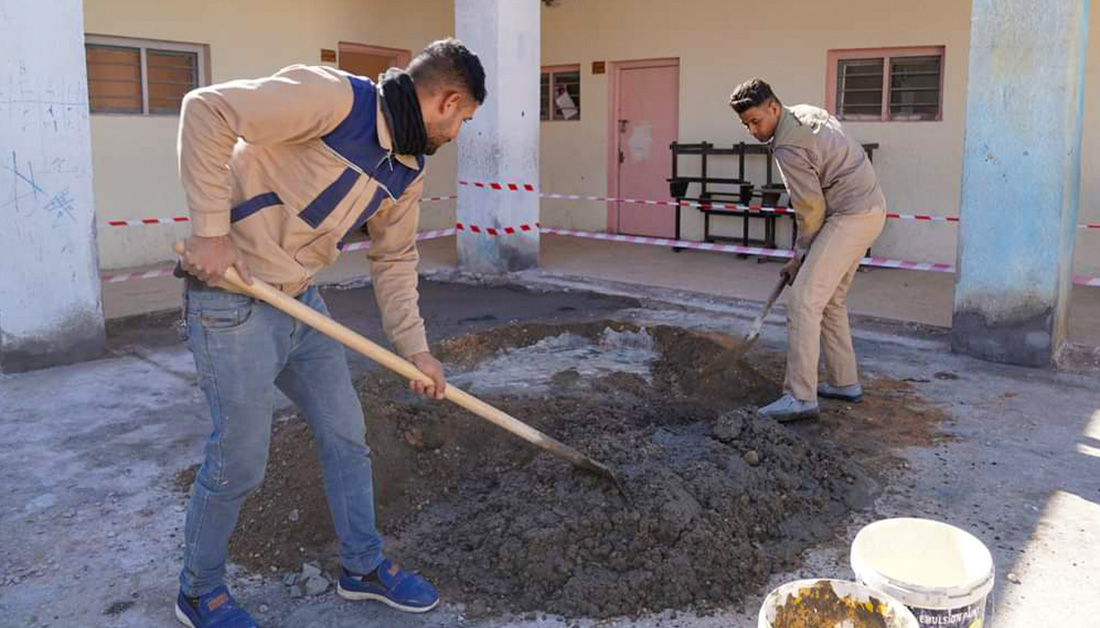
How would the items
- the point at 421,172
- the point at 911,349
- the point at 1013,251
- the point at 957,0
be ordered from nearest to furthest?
the point at 421,172 → the point at 1013,251 → the point at 911,349 → the point at 957,0

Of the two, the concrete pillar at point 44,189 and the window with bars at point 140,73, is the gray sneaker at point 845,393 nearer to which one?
the concrete pillar at point 44,189

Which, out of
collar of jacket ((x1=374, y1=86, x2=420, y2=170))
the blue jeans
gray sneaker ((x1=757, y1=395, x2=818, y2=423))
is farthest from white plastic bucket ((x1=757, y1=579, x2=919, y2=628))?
gray sneaker ((x1=757, y1=395, x2=818, y2=423))

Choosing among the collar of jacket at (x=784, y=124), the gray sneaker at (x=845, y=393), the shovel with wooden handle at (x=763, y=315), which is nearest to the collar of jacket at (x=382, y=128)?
the collar of jacket at (x=784, y=124)

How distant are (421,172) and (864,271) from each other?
8266mm

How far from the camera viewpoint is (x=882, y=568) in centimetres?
256

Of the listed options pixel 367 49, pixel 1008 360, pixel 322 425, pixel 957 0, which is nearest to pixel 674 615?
pixel 322 425

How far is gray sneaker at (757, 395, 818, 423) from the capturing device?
5.23 m

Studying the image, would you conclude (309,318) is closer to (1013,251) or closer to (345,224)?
(345,224)

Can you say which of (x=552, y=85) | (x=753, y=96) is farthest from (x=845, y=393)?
(x=552, y=85)

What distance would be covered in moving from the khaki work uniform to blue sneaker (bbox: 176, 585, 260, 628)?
3.25 metres

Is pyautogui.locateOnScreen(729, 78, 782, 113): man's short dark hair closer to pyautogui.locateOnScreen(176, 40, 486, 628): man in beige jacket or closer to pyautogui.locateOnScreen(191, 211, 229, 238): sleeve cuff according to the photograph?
pyautogui.locateOnScreen(176, 40, 486, 628): man in beige jacket

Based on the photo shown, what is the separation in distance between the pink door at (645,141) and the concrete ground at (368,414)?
4.48 meters

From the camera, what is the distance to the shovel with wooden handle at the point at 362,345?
9.16 feet

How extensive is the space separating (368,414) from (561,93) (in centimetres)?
981
